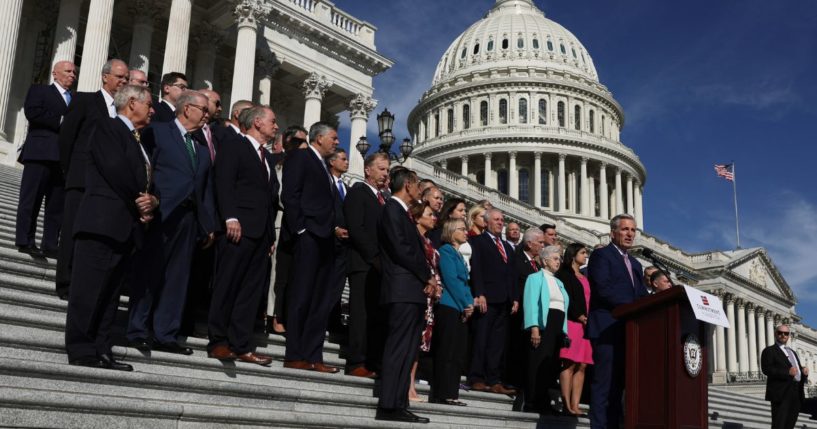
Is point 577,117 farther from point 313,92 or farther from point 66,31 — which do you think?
point 66,31

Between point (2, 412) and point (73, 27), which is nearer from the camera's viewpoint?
point (2, 412)

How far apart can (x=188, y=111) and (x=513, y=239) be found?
515 centimetres

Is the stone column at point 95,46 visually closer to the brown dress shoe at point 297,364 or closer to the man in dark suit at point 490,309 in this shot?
the man in dark suit at point 490,309

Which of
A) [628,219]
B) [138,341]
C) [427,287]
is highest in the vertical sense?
[628,219]

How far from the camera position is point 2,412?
4.10 m

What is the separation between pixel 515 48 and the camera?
83125 millimetres

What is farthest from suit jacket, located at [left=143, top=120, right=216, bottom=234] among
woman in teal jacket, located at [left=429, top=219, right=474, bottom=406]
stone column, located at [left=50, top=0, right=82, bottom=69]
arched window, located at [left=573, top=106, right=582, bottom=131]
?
arched window, located at [left=573, top=106, right=582, bottom=131]

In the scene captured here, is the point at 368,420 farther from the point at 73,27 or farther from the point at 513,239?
the point at 73,27

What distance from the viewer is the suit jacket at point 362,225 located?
23.8 ft

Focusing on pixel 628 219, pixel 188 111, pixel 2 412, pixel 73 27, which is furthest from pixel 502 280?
pixel 73 27

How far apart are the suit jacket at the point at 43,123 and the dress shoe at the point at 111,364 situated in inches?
123

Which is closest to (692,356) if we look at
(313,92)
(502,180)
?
(313,92)

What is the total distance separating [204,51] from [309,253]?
21083 millimetres

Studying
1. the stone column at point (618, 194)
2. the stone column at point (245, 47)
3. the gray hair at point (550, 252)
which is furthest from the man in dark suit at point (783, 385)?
the stone column at point (618, 194)
